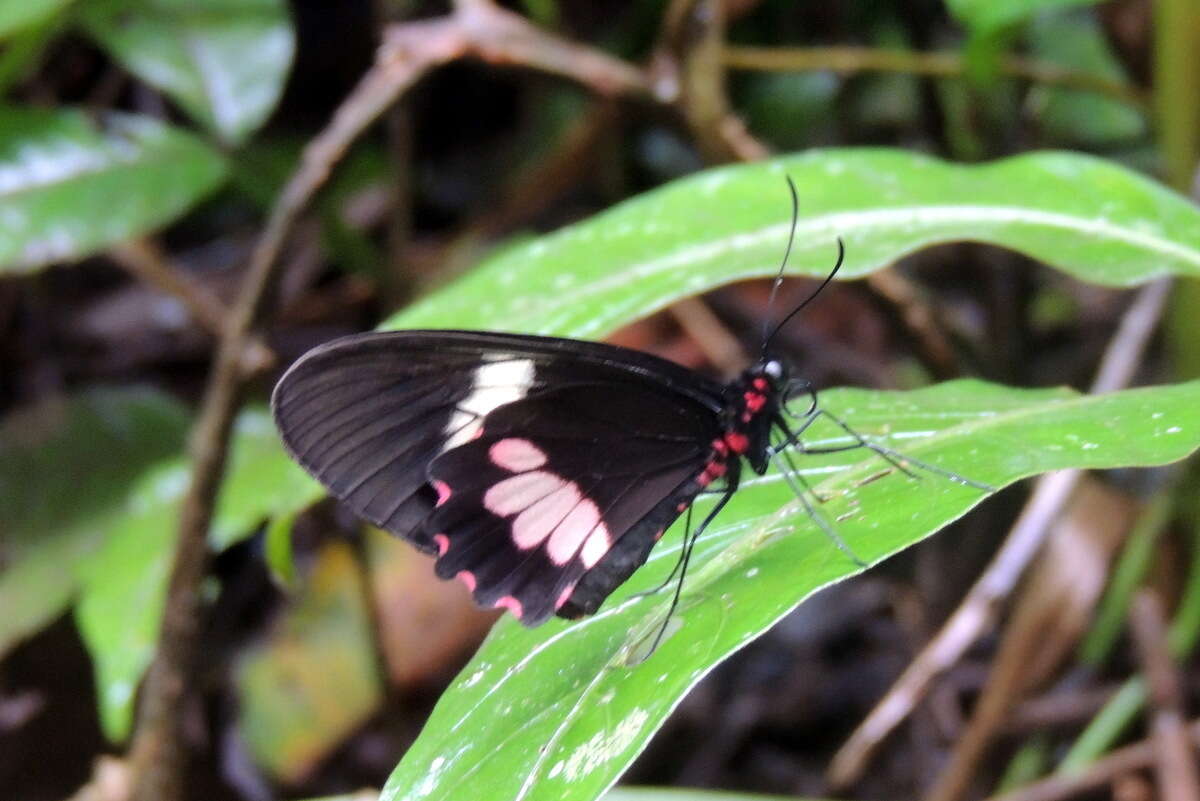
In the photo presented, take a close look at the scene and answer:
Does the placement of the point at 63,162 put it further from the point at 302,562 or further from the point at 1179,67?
the point at 1179,67

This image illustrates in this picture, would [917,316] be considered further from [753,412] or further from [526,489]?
[526,489]

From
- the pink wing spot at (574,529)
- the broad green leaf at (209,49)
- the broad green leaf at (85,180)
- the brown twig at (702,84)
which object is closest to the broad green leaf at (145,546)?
the pink wing spot at (574,529)

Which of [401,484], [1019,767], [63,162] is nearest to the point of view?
[401,484]

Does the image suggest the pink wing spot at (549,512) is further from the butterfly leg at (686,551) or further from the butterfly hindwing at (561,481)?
the butterfly leg at (686,551)

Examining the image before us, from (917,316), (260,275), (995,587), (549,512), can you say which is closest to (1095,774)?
(995,587)

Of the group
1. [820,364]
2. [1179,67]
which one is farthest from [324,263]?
[1179,67]

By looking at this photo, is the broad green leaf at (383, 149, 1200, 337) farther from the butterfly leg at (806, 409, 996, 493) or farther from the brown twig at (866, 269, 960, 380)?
the brown twig at (866, 269, 960, 380)
